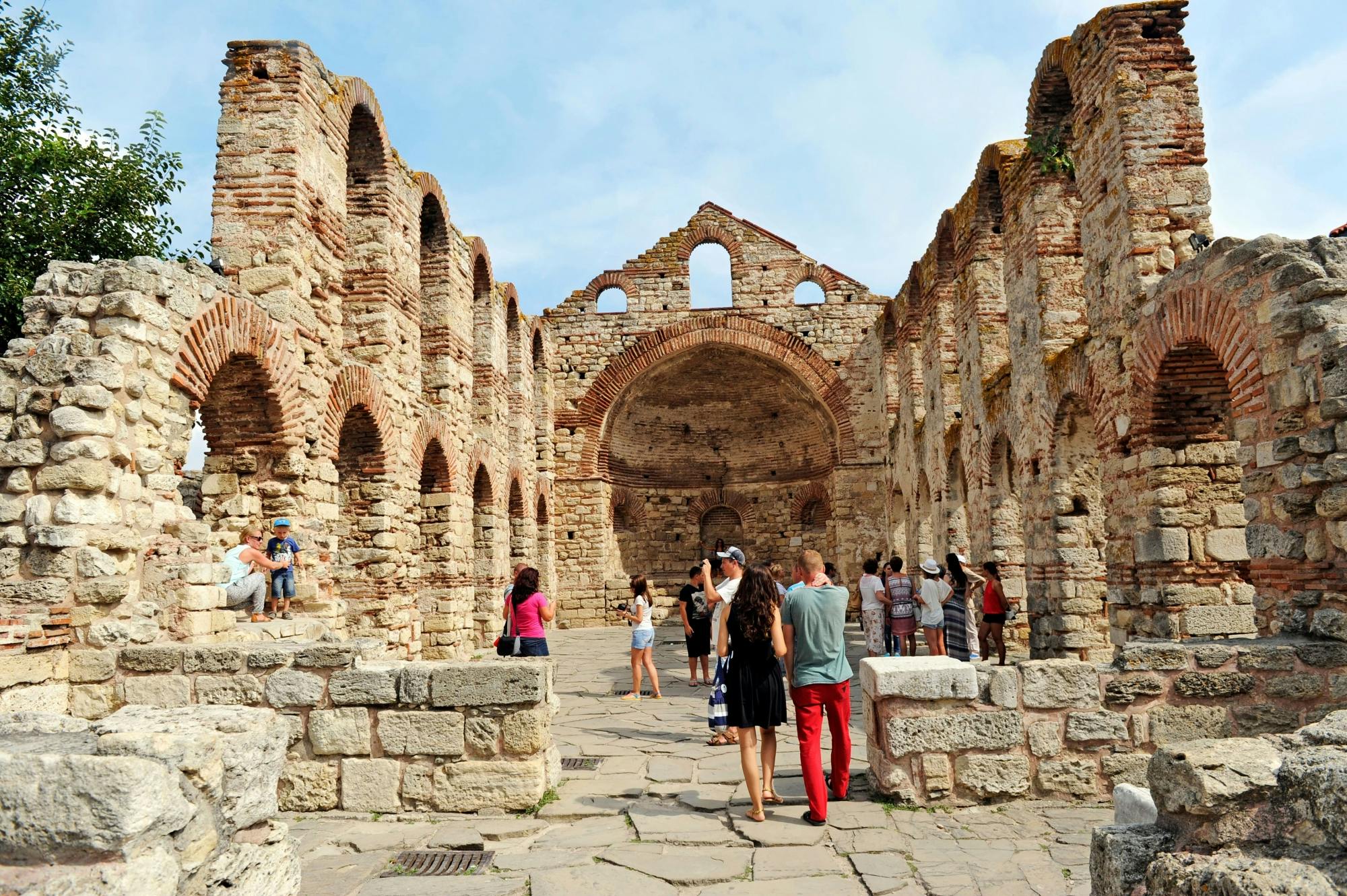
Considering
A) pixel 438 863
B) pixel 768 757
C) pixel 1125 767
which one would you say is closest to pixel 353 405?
pixel 438 863

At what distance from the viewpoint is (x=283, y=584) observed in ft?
25.9

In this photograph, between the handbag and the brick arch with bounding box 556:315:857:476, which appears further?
the brick arch with bounding box 556:315:857:476

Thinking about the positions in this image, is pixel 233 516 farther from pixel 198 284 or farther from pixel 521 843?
pixel 521 843

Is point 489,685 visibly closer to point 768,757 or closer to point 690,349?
point 768,757

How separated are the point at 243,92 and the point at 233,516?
13.5 feet

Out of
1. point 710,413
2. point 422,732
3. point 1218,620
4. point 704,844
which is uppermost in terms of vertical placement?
point 710,413

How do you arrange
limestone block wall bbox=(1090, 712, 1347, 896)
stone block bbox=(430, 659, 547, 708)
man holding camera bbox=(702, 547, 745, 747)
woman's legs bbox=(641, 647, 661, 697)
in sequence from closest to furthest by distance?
limestone block wall bbox=(1090, 712, 1347, 896) < stone block bbox=(430, 659, 547, 708) < man holding camera bbox=(702, 547, 745, 747) < woman's legs bbox=(641, 647, 661, 697)

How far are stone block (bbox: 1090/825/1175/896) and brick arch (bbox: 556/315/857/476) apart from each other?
717 inches

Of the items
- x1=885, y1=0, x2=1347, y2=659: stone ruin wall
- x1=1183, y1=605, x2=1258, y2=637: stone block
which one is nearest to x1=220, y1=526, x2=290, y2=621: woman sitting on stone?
x1=885, y1=0, x2=1347, y2=659: stone ruin wall

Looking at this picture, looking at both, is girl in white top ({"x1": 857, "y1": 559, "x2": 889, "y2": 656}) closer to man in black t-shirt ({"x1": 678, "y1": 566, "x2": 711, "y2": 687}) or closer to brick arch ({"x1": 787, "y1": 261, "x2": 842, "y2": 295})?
man in black t-shirt ({"x1": 678, "y1": 566, "x2": 711, "y2": 687})

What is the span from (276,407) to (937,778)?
6.45 meters

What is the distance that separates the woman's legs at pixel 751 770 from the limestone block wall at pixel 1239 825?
6.87ft

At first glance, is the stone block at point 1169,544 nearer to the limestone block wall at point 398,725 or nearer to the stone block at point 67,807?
the limestone block wall at point 398,725

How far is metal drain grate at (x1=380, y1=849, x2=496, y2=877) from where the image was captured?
13.4ft
